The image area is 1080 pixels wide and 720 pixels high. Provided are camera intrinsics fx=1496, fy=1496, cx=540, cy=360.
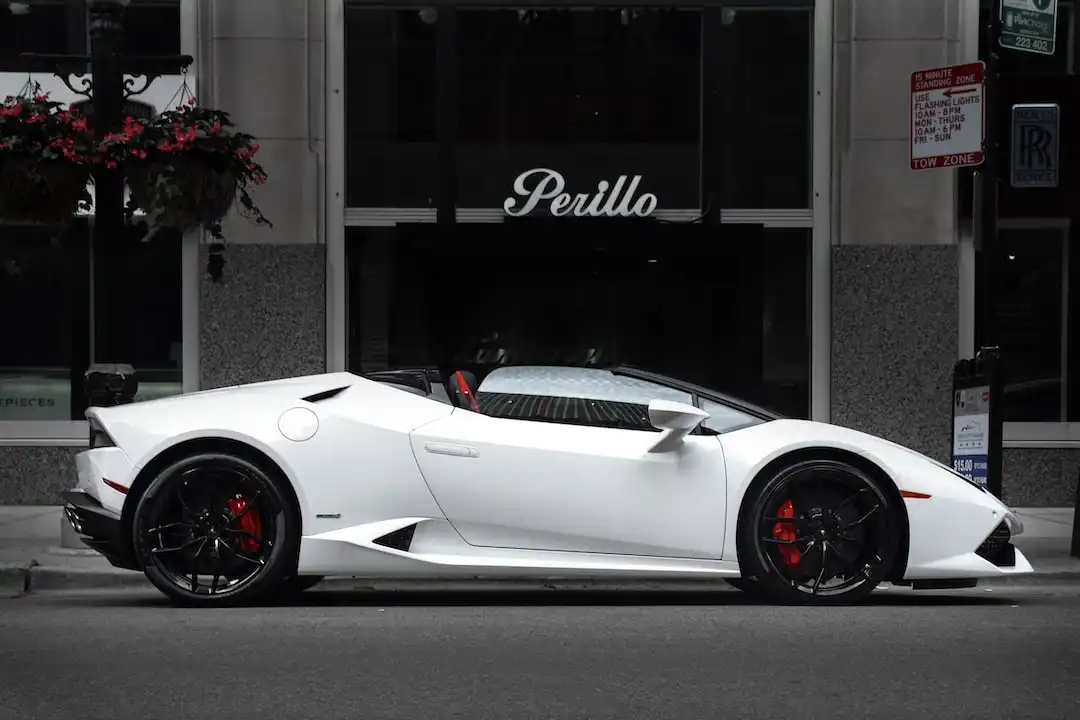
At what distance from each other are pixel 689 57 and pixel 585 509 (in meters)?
7.03

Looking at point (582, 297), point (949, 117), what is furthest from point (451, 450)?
point (582, 297)

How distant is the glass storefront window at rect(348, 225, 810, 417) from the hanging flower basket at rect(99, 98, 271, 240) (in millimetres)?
3532

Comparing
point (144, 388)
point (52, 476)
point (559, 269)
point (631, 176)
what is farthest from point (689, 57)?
point (52, 476)

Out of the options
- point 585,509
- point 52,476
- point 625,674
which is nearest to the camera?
point 625,674

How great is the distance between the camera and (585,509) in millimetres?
6875

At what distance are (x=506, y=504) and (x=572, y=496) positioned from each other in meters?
0.31

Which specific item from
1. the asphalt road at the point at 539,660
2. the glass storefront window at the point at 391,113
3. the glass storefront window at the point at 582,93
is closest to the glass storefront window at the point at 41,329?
the glass storefront window at the point at 391,113

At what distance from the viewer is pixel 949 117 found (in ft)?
31.7

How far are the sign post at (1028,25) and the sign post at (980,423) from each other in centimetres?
205

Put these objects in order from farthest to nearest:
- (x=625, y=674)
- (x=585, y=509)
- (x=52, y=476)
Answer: (x=52, y=476) → (x=585, y=509) → (x=625, y=674)

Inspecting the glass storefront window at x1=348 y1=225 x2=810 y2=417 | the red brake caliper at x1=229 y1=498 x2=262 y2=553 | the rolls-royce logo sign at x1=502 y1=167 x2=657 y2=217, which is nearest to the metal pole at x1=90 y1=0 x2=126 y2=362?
the red brake caliper at x1=229 y1=498 x2=262 y2=553

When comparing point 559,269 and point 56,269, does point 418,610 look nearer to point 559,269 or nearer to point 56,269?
point 559,269

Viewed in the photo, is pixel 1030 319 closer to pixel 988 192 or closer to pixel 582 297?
pixel 988 192

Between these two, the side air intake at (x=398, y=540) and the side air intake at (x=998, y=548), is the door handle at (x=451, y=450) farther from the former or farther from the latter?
the side air intake at (x=998, y=548)
